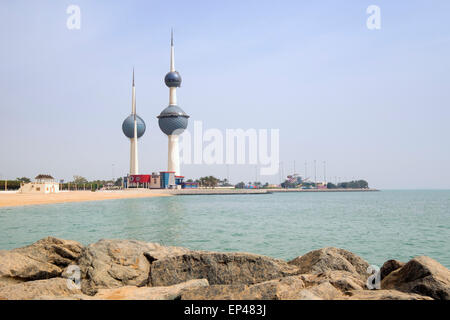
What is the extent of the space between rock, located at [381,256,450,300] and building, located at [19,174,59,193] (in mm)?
83379

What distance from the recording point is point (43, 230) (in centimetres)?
2648

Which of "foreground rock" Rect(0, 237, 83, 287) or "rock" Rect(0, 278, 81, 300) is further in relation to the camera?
"foreground rock" Rect(0, 237, 83, 287)

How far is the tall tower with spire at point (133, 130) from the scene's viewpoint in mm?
147625

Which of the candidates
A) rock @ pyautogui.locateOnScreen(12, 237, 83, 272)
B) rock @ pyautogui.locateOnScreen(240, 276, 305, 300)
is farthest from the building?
rock @ pyautogui.locateOnScreen(240, 276, 305, 300)

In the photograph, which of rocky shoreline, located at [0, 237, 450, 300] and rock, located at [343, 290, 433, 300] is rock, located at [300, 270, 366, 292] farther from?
rock, located at [343, 290, 433, 300]

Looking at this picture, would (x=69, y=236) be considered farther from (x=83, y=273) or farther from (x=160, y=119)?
(x=160, y=119)

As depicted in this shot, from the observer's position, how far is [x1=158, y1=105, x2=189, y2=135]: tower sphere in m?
145

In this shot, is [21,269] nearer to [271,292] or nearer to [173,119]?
[271,292]

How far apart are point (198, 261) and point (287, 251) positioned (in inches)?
426

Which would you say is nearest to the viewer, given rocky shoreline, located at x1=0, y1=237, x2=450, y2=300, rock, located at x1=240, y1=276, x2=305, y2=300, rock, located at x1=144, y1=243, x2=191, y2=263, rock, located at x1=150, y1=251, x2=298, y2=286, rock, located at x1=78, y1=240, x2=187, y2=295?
rock, located at x1=240, y1=276, x2=305, y2=300

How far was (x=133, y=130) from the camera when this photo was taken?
15062 centimetres

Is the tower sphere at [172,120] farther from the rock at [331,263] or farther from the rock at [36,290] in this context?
the rock at [36,290]

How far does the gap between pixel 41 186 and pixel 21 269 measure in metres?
79.0
